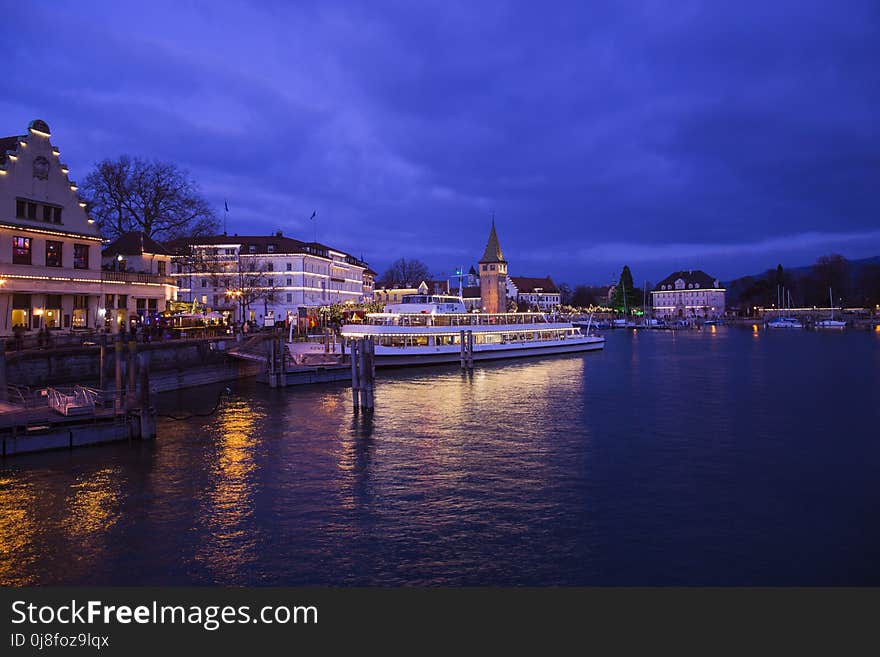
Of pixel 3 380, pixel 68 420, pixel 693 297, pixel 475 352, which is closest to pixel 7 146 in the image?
pixel 3 380

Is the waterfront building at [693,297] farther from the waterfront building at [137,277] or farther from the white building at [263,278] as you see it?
the waterfront building at [137,277]

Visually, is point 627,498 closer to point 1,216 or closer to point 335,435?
point 335,435

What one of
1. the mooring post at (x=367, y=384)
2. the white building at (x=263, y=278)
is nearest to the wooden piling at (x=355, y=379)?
the mooring post at (x=367, y=384)

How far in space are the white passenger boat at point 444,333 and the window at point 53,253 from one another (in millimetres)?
22399

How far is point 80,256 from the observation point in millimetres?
41281

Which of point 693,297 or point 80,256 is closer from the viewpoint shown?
point 80,256

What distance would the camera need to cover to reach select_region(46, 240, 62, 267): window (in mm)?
38656

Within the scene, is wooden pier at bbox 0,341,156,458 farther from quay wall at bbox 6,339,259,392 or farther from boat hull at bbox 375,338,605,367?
boat hull at bbox 375,338,605,367

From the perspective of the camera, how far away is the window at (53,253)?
38656mm

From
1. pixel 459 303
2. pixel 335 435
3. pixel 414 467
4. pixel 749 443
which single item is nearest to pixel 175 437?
pixel 335 435

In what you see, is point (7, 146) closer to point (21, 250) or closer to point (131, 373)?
point (21, 250)

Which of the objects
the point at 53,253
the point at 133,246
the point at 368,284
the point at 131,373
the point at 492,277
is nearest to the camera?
the point at 131,373

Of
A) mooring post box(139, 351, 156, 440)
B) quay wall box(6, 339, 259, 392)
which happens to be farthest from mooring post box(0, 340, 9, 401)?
mooring post box(139, 351, 156, 440)

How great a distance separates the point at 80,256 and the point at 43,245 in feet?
10.2
